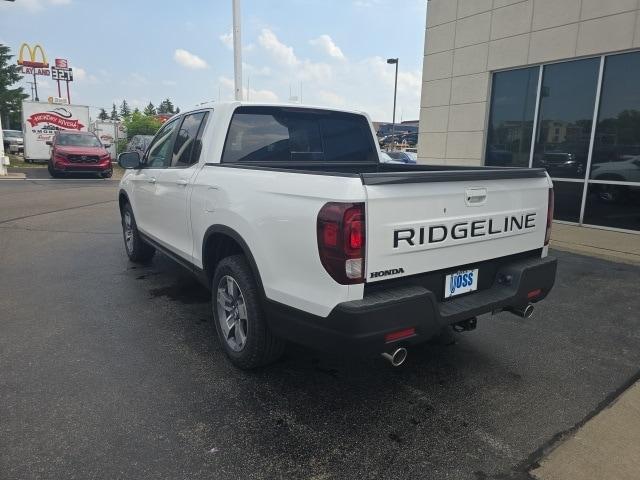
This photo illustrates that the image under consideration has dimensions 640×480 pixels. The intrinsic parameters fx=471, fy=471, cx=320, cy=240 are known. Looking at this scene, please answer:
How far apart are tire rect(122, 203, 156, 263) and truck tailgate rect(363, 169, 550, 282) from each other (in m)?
4.16

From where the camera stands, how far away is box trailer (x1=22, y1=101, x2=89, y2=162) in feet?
75.5

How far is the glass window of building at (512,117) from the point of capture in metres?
10.4

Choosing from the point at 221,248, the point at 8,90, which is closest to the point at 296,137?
the point at 221,248

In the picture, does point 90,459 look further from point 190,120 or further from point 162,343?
point 190,120

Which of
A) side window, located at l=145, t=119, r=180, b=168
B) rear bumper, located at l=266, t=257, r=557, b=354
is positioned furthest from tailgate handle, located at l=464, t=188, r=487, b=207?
side window, located at l=145, t=119, r=180, b=168

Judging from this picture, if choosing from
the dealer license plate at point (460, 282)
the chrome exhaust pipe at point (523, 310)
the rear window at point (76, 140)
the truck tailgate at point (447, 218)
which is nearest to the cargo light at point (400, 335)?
the truck tailgate at point (447, 218)

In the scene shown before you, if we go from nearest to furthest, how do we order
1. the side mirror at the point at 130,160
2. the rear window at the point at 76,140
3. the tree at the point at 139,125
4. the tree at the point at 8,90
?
the side mirror at the point at 130,160, the rear window at the point at 76,140, the tree at the point at 139,125, the tree at the point at 8,90

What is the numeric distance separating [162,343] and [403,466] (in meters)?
2.27

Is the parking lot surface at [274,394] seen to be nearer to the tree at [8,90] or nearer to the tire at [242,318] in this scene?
the tire at [242,318]

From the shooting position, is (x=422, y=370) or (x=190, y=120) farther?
(x=190, y=120)

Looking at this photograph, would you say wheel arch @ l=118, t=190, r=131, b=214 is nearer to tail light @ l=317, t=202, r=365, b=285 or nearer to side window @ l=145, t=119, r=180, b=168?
side window @ l=145, t=119, r=180, b=168

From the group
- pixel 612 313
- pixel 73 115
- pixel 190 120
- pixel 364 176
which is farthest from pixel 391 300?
pixel 73 115

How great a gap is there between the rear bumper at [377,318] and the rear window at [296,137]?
164cm

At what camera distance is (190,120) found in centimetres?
450
